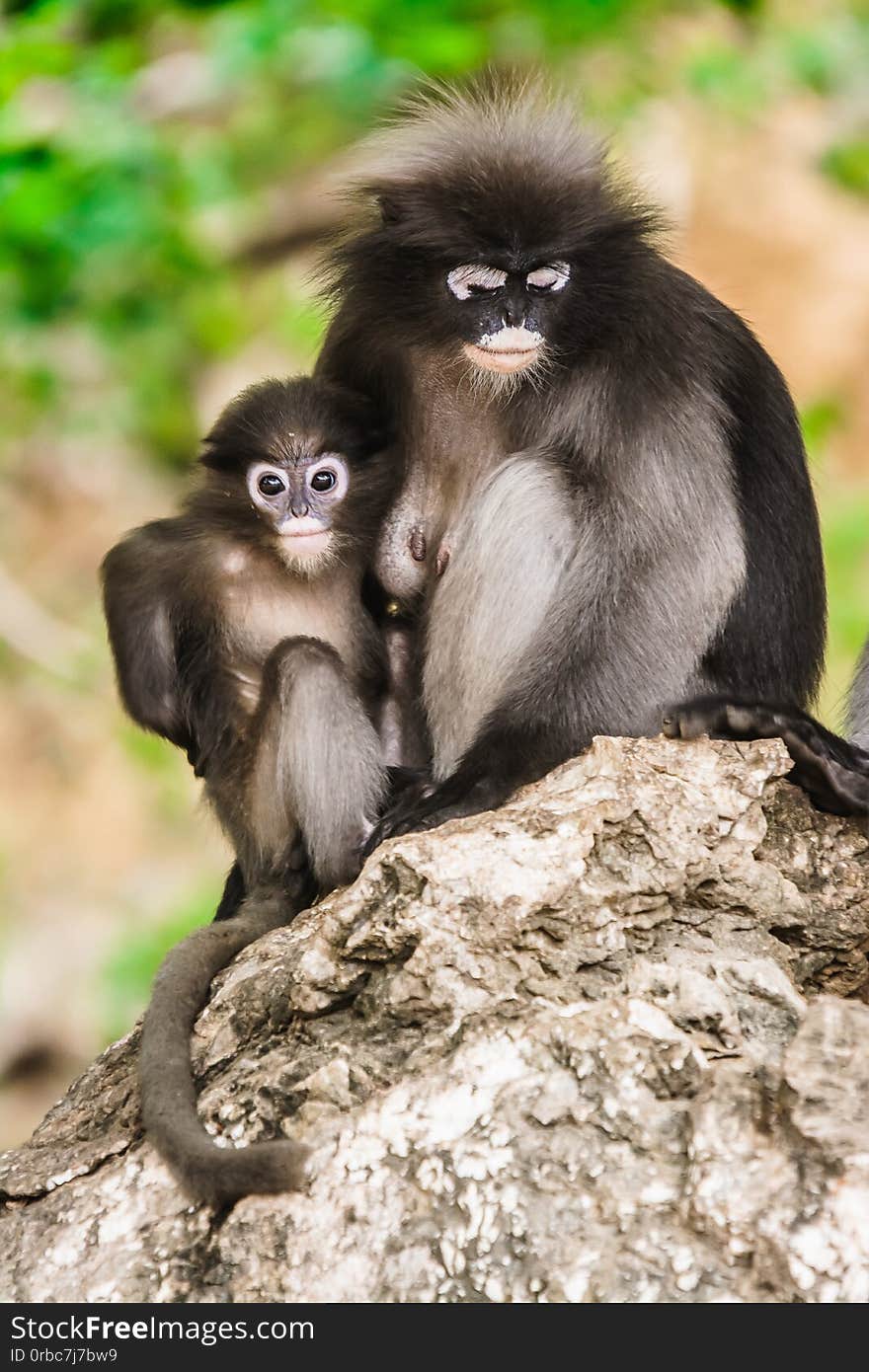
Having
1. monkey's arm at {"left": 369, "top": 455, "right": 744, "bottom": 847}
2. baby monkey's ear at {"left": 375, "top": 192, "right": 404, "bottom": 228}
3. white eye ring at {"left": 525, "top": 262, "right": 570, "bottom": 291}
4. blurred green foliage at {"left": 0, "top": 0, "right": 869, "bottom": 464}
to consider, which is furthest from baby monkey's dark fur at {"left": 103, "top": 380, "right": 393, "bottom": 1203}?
blurred green foliage at {"left": 0, "top": 0, "right": 869, "bottom": 464}

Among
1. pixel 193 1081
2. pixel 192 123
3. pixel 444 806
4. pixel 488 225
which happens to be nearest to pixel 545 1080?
pixel 193 1081

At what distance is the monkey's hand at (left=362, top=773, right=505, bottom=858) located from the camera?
343cm

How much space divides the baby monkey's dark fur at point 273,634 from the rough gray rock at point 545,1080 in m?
0.40

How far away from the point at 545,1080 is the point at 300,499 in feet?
5.23

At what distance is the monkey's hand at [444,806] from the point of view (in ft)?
11.2

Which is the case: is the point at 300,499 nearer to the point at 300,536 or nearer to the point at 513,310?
the point at 300,536

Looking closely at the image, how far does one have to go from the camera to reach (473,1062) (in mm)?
2676

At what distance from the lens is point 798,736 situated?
3.41m

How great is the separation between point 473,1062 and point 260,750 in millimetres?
1210

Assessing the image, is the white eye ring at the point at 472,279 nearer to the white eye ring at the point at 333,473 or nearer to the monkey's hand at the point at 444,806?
the white eye ring at the point at 333,473

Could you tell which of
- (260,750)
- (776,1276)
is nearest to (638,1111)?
(776,1276)

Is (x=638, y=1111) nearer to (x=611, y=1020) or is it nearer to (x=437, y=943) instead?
(x=611, y=1020)

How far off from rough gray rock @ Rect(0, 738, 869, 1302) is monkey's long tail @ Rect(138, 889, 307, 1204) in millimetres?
40

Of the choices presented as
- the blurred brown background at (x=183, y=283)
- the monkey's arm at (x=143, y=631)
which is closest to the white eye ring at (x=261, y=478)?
the monkey's arm at (x=143, y=631)
